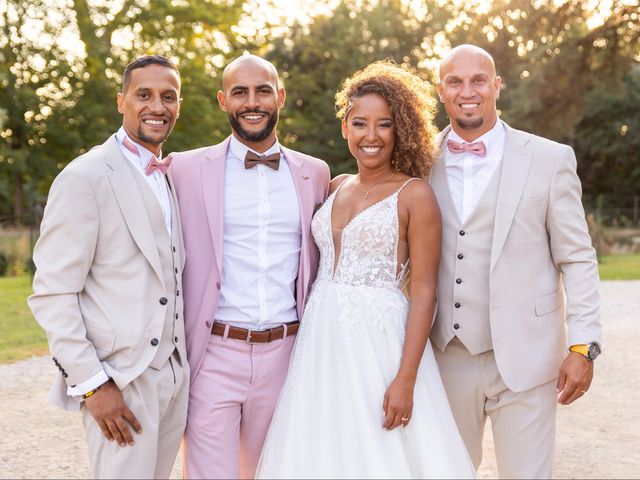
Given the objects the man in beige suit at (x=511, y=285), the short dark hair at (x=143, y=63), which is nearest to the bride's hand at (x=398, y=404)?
the man in beige suit at (x=511, y=285)

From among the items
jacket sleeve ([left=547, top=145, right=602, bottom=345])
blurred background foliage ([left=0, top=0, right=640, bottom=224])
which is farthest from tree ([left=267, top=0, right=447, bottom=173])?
jacket sleeve ([left=547, top=145, right=602, bottom=345])

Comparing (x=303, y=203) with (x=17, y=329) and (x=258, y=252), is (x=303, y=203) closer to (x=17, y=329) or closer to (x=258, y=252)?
(x=258, y=252)

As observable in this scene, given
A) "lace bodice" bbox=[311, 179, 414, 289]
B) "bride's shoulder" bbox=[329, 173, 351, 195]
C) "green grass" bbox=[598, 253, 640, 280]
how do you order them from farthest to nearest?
"green grass" bbox=[598, 253, 640, 280] < "bride's shoulder" bbox=[329, 173, 351, 195] < "lace bodice" bbox=[311, 179, 414, 289]

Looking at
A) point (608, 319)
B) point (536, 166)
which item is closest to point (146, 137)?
point (536, 166)

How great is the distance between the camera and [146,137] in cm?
391

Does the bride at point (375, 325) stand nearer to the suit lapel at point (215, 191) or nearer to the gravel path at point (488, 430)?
the suit lapel at point (215, 191)

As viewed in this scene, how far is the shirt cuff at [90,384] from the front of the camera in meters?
3.51

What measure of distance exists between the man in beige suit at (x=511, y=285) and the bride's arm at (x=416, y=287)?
0.17 meters

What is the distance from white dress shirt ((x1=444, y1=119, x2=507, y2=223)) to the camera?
403 cm

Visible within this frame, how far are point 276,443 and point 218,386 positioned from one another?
413mm

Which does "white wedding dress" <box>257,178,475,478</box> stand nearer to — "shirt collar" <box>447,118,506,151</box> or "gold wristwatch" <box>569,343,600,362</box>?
"shirt collar" <box>447,118,506,151</box>

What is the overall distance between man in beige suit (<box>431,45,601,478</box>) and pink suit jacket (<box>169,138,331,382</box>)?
0.69 m

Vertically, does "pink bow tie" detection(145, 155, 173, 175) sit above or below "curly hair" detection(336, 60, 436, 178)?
below

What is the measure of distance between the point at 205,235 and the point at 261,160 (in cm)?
52
